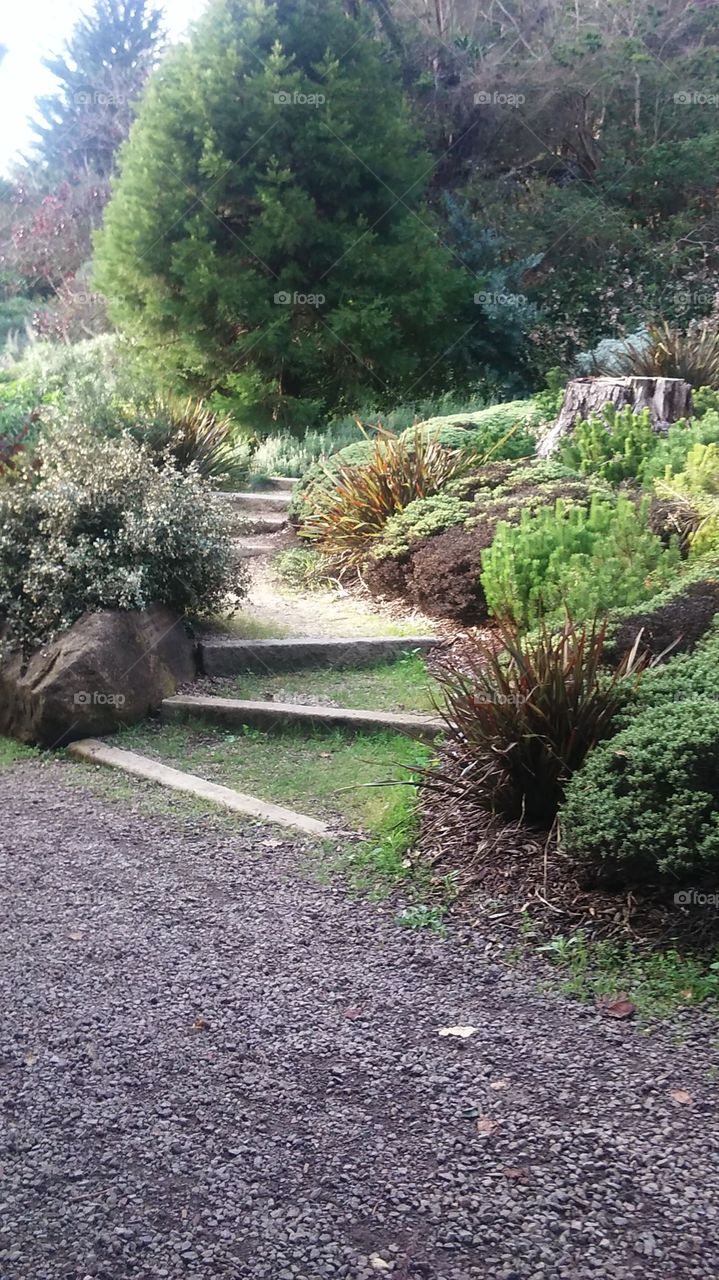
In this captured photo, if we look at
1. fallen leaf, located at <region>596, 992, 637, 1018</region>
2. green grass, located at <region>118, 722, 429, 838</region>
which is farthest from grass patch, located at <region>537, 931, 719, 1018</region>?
green grass, located at <region>118, 722, 429, 838</region>

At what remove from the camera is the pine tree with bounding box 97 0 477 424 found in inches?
494

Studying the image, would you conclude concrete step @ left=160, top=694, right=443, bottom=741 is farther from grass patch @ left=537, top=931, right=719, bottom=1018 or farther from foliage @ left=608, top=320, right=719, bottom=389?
foliage @ left=608, top=320, right=719, bottom=389

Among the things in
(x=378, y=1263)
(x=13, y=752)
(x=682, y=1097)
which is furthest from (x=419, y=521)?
(x=378, y=1263)

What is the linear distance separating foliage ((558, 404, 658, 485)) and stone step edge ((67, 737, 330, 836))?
14.1 feet

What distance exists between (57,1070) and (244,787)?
2170 millimetres

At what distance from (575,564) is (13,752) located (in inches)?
127

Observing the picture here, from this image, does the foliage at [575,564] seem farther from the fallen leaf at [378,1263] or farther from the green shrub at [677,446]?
the fallen leaf at [378,1263]

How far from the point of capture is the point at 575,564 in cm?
602

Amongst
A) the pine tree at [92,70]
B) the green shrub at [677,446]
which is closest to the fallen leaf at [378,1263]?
the green shrub at [677,446]

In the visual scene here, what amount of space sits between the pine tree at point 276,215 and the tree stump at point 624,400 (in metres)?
3.89

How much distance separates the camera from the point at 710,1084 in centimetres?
282

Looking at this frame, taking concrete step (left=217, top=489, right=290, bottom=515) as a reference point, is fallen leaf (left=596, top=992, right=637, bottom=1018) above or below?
below

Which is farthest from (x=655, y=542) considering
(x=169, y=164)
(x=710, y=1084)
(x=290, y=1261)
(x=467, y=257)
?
(x=467, y=257)

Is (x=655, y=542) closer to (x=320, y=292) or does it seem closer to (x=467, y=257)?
(x=320, y=292)
